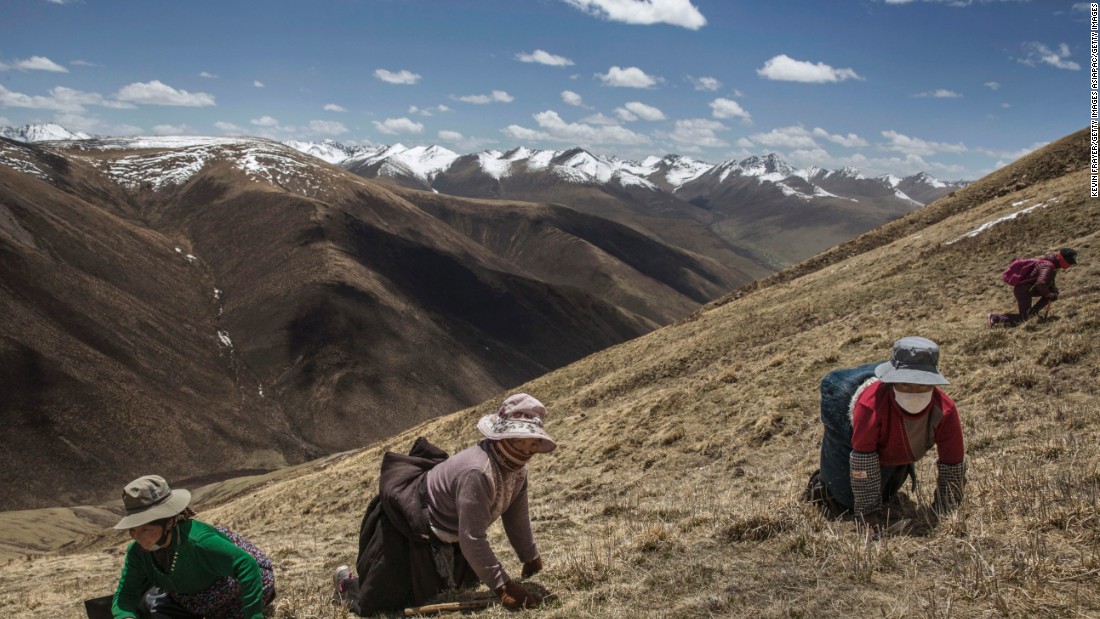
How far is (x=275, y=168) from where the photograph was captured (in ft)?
611

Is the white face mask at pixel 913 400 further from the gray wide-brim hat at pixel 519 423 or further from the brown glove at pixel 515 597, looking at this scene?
the brown glove at pixel 515 597

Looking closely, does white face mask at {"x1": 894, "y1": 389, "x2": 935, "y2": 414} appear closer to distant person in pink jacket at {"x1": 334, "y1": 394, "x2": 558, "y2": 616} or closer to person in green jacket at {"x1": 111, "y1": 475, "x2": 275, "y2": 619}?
distant person in pink jacket at {"x1": 334, "y1": 394, "x2": 558, "y2": 616}

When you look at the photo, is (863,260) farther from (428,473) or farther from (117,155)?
(117,155)

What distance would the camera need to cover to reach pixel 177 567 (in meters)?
5.44

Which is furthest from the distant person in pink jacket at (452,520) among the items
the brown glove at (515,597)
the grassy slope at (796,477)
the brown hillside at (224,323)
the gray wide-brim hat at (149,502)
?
the brown hillside at (224,323)

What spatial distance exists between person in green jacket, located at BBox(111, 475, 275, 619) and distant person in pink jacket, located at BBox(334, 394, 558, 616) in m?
1.08

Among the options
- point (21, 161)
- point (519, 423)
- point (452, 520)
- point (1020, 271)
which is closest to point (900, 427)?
point (519, 423)

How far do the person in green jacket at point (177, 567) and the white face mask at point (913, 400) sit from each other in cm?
558

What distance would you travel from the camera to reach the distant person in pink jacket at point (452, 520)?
5.52 m

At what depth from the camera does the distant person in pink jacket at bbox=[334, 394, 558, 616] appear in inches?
217

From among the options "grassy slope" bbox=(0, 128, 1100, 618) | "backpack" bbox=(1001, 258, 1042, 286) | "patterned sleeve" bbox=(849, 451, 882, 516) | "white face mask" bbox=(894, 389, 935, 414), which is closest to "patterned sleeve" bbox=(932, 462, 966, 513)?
"grassy slope" bbox=(0, 128, 1100, 618)

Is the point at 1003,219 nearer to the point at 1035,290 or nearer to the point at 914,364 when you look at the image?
the point at 1035,290

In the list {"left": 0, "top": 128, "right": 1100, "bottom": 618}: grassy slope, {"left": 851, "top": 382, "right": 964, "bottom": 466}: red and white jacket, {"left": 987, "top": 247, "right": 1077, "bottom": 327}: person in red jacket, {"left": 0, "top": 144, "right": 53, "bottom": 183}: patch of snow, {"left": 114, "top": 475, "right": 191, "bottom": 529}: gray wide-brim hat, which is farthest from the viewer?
{"left": 0, "top": 144, "right": 53, "bottom": 183}: patch of snow

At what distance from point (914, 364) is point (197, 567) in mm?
6228
